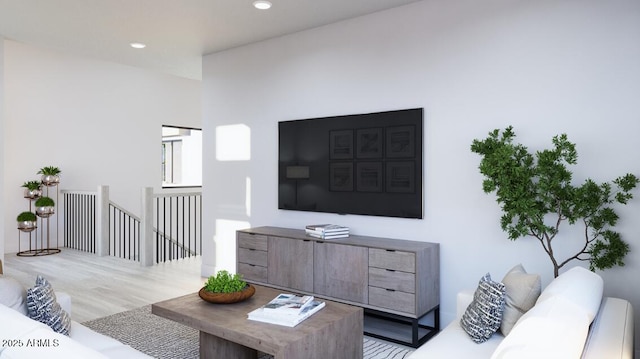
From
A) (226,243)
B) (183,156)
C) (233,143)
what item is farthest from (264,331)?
(183,156)

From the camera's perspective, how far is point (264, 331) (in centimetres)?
225

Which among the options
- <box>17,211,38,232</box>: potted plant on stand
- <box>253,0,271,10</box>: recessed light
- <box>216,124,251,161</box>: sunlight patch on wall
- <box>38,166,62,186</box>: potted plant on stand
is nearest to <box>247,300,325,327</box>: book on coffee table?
<box>253,0,271,10</box>: recessed light

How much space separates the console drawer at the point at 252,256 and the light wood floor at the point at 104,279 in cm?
80

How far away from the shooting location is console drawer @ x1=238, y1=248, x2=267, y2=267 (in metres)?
4.05

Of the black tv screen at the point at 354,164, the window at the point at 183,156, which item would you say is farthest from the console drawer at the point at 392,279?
the window at the point at 183,156

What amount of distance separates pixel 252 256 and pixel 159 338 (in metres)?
1.13

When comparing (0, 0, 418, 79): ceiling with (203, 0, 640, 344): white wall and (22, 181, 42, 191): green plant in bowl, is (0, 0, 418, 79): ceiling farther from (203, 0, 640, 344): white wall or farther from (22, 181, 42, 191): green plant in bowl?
(22, 181, 42, 191): green plant in bowl

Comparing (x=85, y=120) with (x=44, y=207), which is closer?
(x=44, y=207)

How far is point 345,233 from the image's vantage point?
3807 millimetres

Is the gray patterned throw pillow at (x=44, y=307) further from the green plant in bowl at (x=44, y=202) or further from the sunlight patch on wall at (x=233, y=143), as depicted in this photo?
the green plant in bowl at (x=44, y=202)

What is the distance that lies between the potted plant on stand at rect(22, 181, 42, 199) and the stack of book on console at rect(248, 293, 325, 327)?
5460mm

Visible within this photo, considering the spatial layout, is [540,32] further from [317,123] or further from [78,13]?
[78,13]

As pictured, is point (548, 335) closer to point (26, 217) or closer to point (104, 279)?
point (104, 279)

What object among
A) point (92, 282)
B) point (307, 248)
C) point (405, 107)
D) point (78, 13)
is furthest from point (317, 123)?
point (92, 282)
